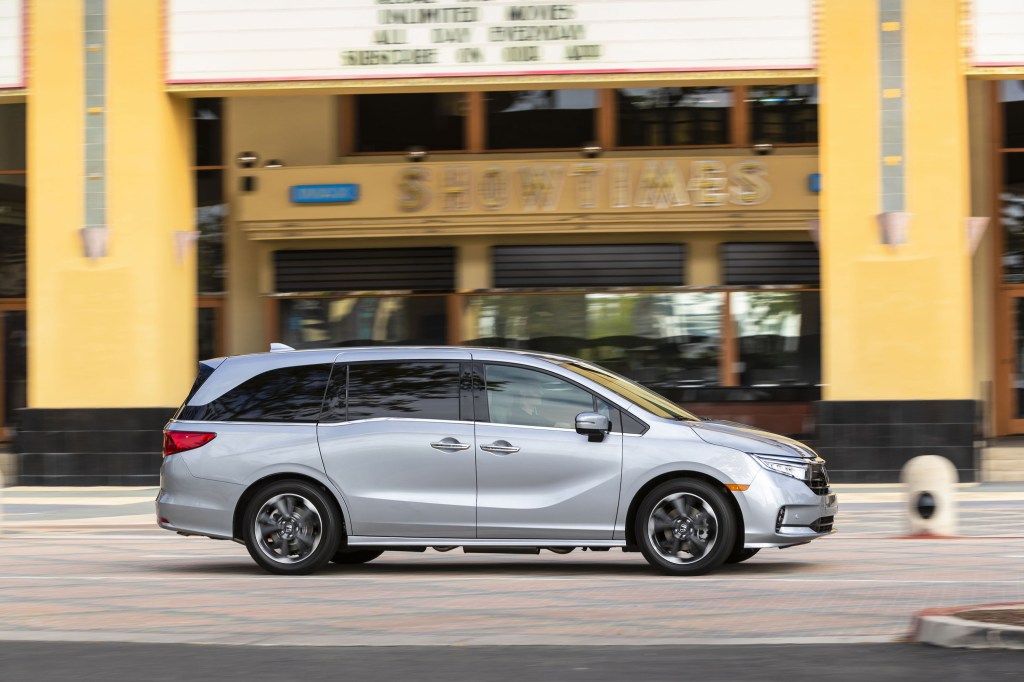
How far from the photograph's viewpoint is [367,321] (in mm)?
23359

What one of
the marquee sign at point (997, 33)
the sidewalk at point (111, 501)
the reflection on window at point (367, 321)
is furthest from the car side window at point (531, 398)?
the reflection on window at point (367, 321)

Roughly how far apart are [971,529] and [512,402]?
5.38 metres

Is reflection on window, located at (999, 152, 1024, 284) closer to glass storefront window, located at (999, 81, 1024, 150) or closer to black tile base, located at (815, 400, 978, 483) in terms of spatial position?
glass storefront window, located at (999, 81, 1024, 150)

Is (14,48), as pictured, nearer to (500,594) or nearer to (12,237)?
(12,237)

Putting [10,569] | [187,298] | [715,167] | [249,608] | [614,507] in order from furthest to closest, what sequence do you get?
[715,167], [187,298], [10,569], [614,507], [249,608]

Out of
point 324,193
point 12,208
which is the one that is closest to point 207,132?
point 324,193

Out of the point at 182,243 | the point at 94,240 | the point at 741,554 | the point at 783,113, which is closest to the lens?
the point at 741,554

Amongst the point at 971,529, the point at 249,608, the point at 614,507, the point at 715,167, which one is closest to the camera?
the point at 249,608

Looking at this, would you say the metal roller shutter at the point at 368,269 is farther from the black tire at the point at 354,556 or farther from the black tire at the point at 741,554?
the black tire at the point at 741,554

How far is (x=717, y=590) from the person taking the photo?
31.2ft

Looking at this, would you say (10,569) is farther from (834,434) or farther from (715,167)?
(715,167)

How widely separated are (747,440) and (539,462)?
1429mm

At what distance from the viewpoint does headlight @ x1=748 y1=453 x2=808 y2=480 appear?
33.2 feet

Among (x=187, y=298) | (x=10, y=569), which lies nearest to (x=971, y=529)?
(x=10, y=569)
